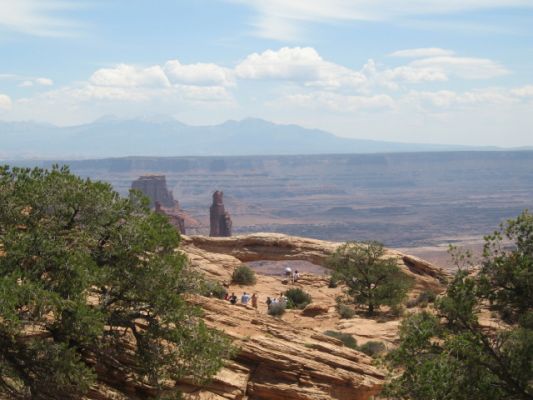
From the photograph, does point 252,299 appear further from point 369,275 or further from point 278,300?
point 369,275

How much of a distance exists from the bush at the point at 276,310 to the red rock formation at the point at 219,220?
8295cm

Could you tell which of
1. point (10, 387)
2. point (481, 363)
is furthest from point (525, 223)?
point (10, 387)

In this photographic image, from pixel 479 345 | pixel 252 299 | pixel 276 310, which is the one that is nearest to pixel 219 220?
pixel 252 299

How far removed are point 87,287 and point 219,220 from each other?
10436cm

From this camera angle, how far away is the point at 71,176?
1916cm

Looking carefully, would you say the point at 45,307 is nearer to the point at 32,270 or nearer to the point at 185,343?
the point at 32,270

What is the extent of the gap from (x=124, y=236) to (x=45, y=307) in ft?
12.2

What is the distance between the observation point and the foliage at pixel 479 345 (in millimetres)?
15742

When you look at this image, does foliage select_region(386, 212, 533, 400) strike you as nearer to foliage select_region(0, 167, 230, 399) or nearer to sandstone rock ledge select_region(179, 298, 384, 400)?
sandstone rock ledge select_region(179, 298, 384, 400)

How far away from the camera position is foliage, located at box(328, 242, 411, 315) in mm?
39688

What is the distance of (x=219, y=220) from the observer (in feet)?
396

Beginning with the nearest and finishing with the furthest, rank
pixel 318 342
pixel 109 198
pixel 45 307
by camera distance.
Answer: pixel 45 307 → pixel 109 198 → pixel 318 342

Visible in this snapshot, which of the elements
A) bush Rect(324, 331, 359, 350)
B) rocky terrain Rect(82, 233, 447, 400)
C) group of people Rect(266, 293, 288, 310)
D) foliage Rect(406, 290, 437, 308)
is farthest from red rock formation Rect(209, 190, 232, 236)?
bush Rect(324, 331, 359, 350)

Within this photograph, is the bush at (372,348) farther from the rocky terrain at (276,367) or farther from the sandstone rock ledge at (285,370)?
the sandstone rock ledge at (285,370)
